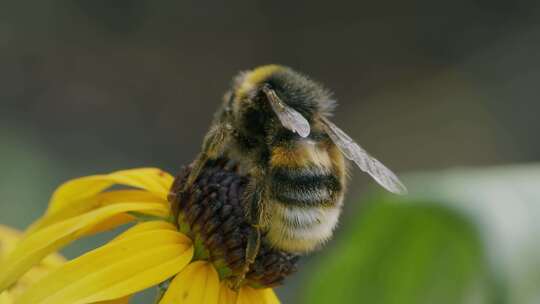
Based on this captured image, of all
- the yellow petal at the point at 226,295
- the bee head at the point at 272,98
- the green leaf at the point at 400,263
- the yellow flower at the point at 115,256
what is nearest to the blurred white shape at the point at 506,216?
the green leaf at the point at 400,263

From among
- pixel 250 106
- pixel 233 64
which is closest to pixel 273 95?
pixel 250 106

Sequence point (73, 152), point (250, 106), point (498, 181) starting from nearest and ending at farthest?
point (250, 106) < point (498, 181) < point (73, 152)

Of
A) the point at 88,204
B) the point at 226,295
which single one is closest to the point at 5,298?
the point at 88,204

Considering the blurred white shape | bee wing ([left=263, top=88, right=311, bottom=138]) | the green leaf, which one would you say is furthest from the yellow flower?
the green leaf

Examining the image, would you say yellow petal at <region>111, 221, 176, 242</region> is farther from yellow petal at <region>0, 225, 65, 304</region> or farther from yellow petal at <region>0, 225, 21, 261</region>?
yellow petal at <region>0, 225, 21, 261</region>

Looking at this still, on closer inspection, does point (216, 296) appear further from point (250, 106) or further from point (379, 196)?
point (379, 196)

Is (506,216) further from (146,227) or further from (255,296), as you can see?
(146,227)
